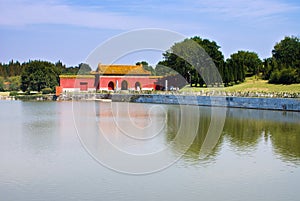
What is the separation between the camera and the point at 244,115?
20.9 metres

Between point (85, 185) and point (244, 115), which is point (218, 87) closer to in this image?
point (244, 115)

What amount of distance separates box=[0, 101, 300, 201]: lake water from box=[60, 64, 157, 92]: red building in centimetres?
2491

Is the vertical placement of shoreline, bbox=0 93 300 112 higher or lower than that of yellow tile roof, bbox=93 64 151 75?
lower

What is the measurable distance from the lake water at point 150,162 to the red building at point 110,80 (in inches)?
981

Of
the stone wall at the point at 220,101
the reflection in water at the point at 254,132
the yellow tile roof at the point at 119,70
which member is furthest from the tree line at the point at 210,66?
the reflection in water at the point at 254,132

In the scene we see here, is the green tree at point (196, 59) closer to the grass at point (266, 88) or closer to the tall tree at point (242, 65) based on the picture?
the tall tree at point (242, 65)

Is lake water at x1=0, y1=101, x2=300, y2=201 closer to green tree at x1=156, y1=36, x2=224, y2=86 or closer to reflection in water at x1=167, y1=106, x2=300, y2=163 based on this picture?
reflection in water at x1=167, y1=106, x2=300, y2=163

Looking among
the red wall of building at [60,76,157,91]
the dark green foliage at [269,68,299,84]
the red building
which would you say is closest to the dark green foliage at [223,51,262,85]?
the dark green foliage at [269,68,299,84]

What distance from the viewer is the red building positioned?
41875 mm

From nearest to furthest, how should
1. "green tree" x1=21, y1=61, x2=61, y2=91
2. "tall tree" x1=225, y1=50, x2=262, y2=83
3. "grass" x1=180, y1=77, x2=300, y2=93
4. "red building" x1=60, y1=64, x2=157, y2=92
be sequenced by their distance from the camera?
"grass" x1=180, y1=77, x2=300, y2=93 → "tall tree" x1=225, y1=50, x2=262, y2=83 → "red building" x1=60, y1=64, x2=157, y2=92 → "green tree" x1=21, y1=61, x2=61, y2=91

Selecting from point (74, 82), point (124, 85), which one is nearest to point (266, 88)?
point (124, 85)

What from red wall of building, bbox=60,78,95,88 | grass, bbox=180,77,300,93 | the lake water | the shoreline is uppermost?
red wall of building, bbox=60,78,95,88

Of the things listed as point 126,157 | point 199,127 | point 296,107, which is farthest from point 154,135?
point 296,107

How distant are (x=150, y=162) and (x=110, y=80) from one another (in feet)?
105
